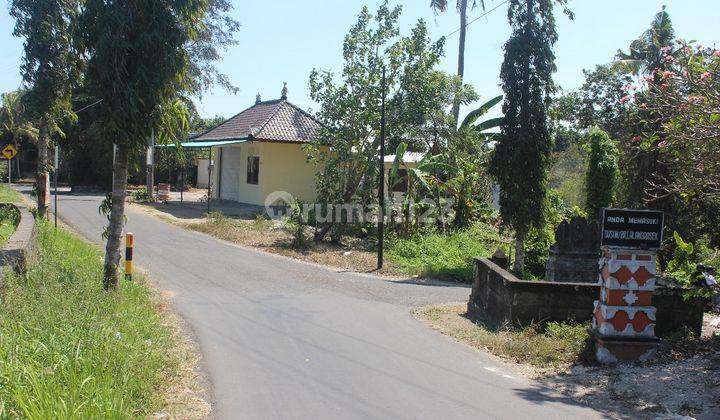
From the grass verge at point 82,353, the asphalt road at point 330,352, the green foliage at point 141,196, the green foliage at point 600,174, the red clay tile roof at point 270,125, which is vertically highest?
the red clay tile roof at point 270,125

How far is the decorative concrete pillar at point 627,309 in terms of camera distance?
310 inches

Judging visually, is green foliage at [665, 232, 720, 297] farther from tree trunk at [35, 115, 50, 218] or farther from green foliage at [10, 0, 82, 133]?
tree trunk at [35, 115, 50, 218]

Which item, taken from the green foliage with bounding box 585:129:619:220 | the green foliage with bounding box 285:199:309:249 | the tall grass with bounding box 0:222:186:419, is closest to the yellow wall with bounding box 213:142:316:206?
the green foliage with bounding box 285:199:309:249

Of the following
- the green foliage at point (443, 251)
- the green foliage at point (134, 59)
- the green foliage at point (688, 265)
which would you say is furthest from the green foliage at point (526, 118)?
the green foliage at point (134, 59)

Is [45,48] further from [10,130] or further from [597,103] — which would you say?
[10,130]

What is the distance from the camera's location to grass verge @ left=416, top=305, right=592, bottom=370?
26.9 ft

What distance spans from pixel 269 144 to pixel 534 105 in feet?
54.2

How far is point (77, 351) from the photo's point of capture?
5551mm

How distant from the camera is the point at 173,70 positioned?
9727 millimetres

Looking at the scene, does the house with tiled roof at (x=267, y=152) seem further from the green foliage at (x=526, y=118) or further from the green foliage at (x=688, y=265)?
the green foliage at (x=688, y=265)

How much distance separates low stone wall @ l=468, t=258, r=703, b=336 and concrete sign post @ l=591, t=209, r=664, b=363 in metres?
1.02

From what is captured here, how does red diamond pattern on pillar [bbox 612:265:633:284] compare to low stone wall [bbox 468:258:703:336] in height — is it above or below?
above

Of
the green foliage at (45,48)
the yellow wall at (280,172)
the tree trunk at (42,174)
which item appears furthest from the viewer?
the yellow wall at (280,172)

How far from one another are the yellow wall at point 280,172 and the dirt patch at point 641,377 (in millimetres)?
21225
